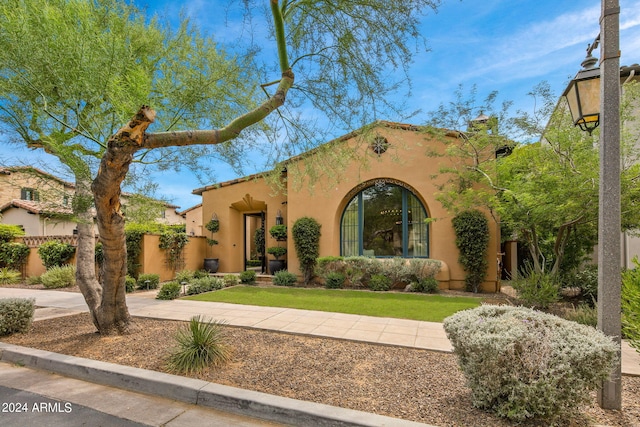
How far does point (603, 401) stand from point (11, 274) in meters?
18.7

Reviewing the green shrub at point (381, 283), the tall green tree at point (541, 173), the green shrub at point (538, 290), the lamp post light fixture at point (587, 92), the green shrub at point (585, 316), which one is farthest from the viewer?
the green shrub at point (381, 283)

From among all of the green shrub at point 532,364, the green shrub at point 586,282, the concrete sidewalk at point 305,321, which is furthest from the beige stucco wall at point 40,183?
the green shrub at point 586,282

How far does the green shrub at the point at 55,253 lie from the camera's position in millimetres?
12750

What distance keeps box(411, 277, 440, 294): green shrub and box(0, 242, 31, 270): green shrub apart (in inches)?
652

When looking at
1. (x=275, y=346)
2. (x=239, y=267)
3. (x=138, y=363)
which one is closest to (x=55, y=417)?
(x=138, y=363)

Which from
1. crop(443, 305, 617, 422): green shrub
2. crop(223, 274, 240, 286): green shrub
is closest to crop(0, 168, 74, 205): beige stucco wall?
crop(443, 305, 617, 422): green shrub

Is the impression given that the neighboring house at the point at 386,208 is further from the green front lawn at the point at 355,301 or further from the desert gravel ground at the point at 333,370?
the desert gravel ground at the point at 333,370

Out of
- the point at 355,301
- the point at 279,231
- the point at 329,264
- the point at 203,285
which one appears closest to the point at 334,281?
the point at 329,264

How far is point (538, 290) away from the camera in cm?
748

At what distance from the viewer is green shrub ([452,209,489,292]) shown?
9.71 meters

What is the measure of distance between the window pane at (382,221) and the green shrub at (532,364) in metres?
8.45

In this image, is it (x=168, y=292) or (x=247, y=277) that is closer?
(x=168, y=292)

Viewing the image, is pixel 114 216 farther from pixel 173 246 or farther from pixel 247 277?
pixel 173 246

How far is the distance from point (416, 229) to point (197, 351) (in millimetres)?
8934
